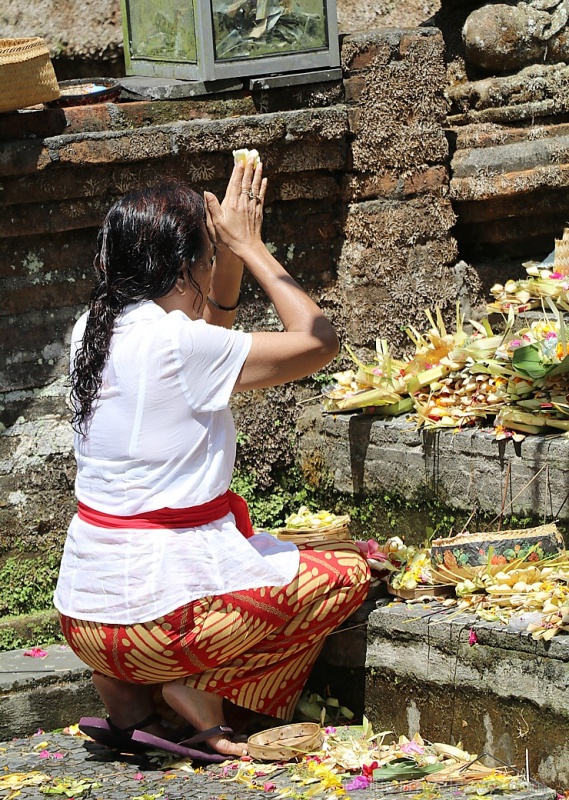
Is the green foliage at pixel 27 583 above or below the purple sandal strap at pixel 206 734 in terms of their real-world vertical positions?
above

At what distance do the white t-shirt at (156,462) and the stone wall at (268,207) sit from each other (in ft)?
2.97

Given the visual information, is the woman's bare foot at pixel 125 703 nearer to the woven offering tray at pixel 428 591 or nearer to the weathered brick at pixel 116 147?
the woven offering tray at pixel 428 591

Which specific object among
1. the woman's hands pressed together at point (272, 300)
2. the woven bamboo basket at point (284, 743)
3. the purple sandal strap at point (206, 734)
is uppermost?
the woman's hands pressed together at point (272, 300)

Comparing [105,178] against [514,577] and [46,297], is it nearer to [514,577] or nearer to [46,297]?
[46,297]

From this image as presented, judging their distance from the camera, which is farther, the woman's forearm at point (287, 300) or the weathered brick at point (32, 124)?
the weathered brick at point (32, 124)

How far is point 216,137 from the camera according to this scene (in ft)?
12.9

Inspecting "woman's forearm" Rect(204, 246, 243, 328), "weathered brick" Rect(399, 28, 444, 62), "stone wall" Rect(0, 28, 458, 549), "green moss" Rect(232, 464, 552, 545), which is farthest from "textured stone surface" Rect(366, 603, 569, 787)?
"weathered brick" Rect(399, 28, 444, 62)

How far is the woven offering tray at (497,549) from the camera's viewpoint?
3.30 m

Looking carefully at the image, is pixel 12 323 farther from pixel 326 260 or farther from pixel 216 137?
pixel 326 260

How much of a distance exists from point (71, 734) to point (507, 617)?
1.42m

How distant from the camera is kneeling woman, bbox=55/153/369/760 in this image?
9.52ft

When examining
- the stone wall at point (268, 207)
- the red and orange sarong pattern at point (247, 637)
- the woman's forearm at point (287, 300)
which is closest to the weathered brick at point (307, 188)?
the stone wall at point (268, 207)

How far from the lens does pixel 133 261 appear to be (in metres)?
2.97

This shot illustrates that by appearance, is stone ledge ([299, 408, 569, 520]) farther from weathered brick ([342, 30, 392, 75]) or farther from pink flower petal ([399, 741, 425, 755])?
weathered brick ([342, 30, 392, 75])
